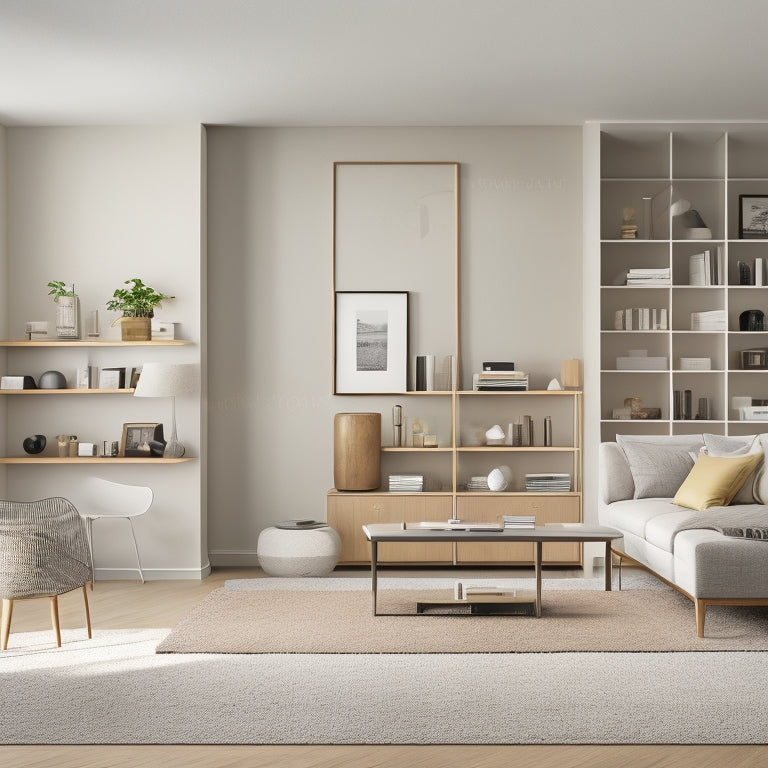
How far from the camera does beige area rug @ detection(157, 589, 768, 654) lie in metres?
4.17

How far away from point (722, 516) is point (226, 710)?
2.90 m

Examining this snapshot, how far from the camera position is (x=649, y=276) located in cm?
636

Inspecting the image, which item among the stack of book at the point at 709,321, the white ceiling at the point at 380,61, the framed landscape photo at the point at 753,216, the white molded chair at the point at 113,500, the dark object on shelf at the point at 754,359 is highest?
the white ceiling at the point at 380,61

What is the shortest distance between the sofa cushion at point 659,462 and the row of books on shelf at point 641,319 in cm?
86

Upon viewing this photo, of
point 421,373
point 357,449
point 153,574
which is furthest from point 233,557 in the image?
point 421,373

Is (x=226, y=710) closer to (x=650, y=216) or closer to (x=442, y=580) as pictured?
(x=442, y=580)

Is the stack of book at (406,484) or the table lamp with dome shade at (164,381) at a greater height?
the table lamp with dome shade at (164,381)

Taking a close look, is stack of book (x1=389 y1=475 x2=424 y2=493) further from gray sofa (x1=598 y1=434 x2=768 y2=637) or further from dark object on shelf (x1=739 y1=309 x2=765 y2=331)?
dark object on shelf (x1=739 y1=309 x2=765 y2=331)

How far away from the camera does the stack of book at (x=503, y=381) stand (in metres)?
6.33

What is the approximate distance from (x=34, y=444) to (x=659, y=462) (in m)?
4.25

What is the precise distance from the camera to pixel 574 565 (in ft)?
20.7

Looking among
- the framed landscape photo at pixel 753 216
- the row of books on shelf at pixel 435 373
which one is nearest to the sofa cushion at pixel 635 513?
the row of books on shelf at pixel 435 373

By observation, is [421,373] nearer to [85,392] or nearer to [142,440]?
[142,440]

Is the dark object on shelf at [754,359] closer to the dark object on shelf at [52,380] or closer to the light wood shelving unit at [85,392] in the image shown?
the light wood shelving unit at [85,392]
